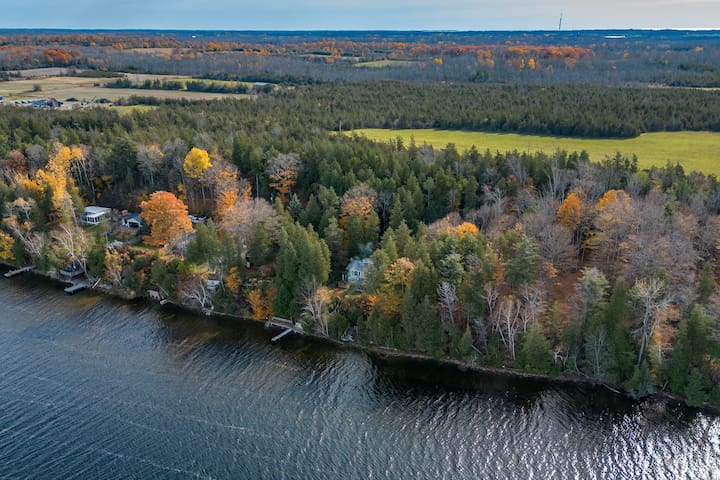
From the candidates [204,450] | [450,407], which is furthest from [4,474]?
[450,407]

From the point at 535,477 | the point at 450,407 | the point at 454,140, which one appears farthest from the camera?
the point at 454,140

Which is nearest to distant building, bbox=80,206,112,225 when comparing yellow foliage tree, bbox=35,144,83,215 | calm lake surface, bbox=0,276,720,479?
yellow foliage tree, bbox=35,144,83,215

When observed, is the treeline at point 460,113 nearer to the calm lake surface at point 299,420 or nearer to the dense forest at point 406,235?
the dense forest at point 406,235

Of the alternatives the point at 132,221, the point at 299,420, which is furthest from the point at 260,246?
the point at 132,221

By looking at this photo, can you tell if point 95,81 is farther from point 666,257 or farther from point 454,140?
point 666,257

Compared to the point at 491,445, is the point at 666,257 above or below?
above

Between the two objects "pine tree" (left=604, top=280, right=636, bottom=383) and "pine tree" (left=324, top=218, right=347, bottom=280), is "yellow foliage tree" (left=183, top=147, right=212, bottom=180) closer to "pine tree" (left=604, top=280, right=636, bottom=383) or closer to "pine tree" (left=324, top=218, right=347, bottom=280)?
"pine tree" (left=324, top=218, right=347, bottom=280)

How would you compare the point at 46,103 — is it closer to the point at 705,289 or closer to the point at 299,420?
the point at 299,420
